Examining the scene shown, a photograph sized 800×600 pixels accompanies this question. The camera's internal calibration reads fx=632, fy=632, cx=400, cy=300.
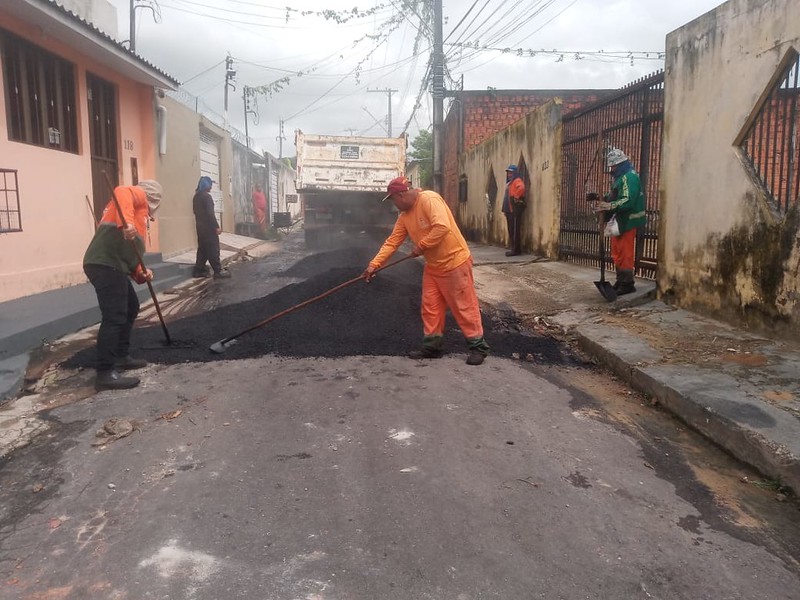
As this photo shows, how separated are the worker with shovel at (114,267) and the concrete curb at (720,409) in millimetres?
3723

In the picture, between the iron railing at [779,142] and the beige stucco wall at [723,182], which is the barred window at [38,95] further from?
the iron railing at [779,142]

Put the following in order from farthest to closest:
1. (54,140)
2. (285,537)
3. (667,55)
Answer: (54,140), (667,55), (285,537)

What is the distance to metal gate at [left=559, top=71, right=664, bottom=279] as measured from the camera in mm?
7461

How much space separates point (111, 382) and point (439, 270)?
2678 mm

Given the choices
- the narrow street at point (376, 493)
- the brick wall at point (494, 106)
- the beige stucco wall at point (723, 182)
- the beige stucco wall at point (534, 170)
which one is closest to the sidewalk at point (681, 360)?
the narrow street at point (376, 493)

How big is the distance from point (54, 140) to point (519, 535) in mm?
8052

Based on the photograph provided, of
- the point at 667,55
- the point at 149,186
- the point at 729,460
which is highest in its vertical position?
the point at 667,55

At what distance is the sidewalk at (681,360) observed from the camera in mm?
3455

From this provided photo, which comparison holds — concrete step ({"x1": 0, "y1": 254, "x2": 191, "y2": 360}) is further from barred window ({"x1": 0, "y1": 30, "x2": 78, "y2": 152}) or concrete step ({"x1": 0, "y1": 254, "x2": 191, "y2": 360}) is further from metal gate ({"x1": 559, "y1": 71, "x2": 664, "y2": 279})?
metal gate ({"x1": 559, "y1": 71, "x2": 664, "y2": 279})

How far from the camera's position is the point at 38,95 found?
7.81 m

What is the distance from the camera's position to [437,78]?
730 inches

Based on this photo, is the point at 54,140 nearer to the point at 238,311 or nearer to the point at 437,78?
the point at 238,311

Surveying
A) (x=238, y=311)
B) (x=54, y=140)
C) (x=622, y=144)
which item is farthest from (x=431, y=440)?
(x=54, y=140)

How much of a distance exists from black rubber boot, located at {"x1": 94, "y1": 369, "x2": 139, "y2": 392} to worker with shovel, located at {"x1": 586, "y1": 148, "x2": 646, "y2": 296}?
4891 mm
